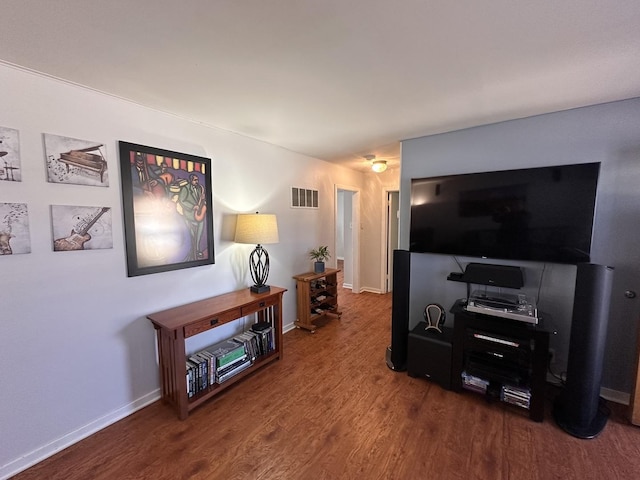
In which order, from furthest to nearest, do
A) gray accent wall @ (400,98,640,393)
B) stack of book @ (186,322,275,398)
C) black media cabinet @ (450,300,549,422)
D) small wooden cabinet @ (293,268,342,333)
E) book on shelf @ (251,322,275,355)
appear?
1. small wooden cabinet @ (293,268,342,333)
2. book on shelf @ (251,322,275,355)
3. stack of book @ (186,322,275,398)
4. gray accent wall @ (400,98,640,393)
5. black media cabinet @ (450,300,549,422)

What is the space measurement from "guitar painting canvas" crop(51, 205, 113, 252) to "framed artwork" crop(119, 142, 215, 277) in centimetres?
13

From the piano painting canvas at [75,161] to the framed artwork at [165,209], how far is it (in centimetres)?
13

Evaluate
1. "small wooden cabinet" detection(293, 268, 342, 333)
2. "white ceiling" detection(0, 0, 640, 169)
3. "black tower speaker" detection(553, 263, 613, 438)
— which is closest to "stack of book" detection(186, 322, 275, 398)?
"small wooden cabinet" detection(293, 268, 342, 333)

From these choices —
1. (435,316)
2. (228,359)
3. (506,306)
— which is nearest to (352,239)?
(435,316)

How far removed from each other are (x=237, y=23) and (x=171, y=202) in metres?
1.50

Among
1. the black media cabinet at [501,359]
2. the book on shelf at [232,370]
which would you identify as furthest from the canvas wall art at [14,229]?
the black media cabinet at [501,359]

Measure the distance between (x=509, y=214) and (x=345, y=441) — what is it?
2208 mm

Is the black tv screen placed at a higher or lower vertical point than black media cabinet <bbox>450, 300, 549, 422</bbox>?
higher

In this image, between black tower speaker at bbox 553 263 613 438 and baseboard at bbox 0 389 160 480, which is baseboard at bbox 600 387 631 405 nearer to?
black tower speaker at bbox 553 263 613 438

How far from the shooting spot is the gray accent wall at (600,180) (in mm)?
2002

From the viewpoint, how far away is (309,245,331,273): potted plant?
3697 mm

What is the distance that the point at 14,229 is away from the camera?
153 cm

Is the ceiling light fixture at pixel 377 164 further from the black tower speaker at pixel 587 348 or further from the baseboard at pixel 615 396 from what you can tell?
the baseboard at pixel 615 396

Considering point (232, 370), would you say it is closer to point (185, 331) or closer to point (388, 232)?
point (185, 331)
